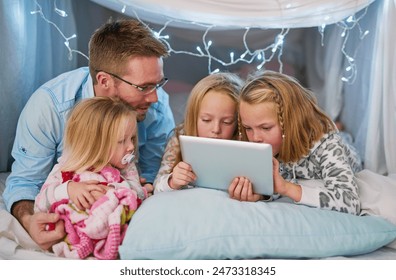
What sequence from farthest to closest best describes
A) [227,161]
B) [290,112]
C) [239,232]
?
1. [290,112]
2. [227,161]
3. [239,232]

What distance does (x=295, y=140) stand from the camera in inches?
55.2

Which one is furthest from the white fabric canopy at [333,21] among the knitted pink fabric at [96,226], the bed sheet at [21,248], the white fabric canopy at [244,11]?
the knitted pink fabric at [96,226]

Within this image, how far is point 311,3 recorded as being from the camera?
1677 millimetres

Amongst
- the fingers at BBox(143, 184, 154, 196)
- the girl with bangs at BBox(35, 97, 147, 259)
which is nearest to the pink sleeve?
the girl with bangs at BBox(35, 97, 147, 259)

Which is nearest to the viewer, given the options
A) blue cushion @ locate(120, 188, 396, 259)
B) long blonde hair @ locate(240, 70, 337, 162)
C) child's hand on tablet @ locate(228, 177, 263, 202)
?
blue cushion @ locate(120, 188, 396, 259)

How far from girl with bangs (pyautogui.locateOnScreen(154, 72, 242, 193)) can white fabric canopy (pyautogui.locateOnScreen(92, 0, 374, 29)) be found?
0.25 metres

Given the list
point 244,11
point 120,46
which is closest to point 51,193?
point 120,46

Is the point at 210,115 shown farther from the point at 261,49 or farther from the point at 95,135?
the point at 261,49

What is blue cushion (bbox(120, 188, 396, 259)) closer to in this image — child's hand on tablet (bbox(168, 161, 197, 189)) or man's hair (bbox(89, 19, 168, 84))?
child's hand on tablet (bbox(168, 161, 197, 189))

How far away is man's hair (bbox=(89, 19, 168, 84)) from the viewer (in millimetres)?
1476

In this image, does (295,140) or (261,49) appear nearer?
(295,140)

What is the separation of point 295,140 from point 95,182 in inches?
19.5
